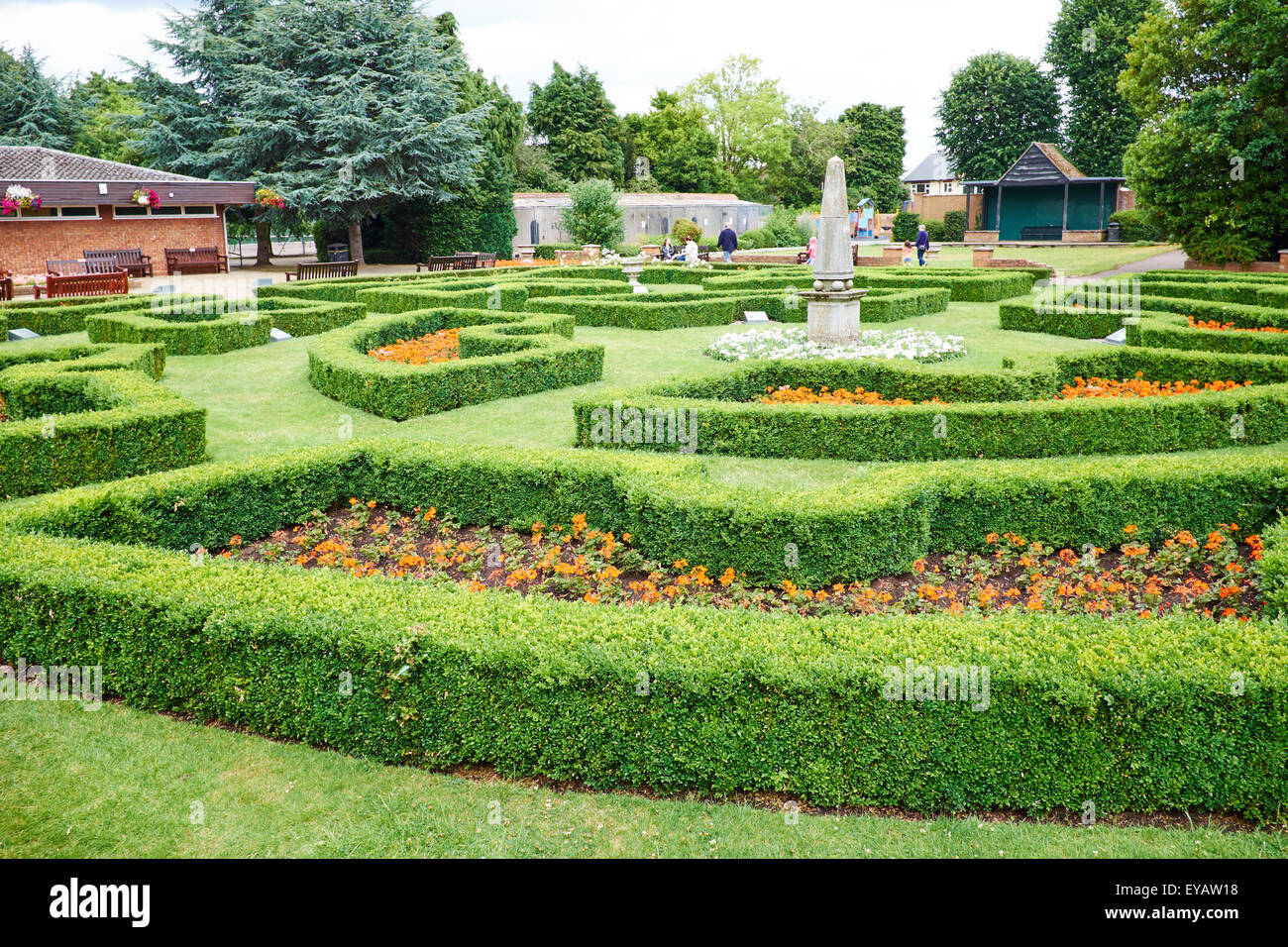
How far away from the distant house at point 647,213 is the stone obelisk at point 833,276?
29.4 meters

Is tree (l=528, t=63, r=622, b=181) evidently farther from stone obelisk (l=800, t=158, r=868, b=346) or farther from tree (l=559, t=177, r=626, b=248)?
stone obelisk (l=800, t=158, r=868, b=346)

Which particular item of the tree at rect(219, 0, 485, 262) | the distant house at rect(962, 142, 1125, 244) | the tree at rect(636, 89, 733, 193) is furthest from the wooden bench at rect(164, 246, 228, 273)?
the tree at rect(636, 89, 733, 193)

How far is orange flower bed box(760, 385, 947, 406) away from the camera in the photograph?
11.1m

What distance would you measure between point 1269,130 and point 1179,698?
82.9ft

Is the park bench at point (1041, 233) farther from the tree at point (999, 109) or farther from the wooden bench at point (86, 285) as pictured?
the wooden bench at point (86, 285)

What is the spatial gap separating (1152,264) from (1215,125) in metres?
8.09

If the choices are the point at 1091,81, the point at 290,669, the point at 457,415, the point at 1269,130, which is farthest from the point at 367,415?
the point at 1091,81

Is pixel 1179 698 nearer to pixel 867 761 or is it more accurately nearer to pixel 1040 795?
pixel 1040 795

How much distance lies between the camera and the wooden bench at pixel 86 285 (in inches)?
867

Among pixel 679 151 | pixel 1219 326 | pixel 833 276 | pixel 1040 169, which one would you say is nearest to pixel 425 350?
pixel 833 276

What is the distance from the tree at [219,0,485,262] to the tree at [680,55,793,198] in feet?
130

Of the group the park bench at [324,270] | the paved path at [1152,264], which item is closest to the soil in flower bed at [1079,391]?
the paved path at [1152,264]

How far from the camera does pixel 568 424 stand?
446 inches

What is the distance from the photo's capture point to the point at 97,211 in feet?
99.2
